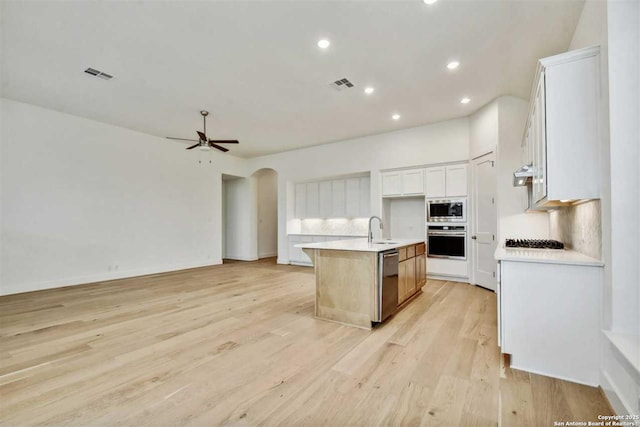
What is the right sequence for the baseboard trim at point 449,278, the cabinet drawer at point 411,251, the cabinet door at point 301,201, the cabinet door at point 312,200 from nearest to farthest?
1. the cabinet drawer at point 411,251
2. the baseboard trim at point 449,278
3. the cabinet door at point 312,200
4. the cabinet door at point 301,201

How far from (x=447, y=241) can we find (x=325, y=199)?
10.6 feet

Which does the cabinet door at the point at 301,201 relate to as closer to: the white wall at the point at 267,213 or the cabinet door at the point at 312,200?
the cabinet door at the point at 312,200

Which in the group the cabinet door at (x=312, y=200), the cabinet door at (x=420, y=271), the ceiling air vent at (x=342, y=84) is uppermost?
the ceiling air vent at (x=342, y=84)

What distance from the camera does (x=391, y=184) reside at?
20.9 feet

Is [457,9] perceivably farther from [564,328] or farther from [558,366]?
[558,366]

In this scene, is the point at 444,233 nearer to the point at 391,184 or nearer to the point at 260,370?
the point at 391,184

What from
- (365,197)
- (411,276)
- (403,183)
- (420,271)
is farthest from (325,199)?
(411,276)

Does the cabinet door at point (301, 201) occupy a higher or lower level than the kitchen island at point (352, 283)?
higher

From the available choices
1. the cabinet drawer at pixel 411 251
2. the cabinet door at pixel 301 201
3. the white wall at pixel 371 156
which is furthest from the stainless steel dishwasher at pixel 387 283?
the cabinet door at pixel 301 201

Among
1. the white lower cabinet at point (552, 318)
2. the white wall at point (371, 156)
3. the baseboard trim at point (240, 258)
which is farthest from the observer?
the baseboard trim at point (240, 258)

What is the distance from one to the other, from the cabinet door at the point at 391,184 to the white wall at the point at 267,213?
4301 mm

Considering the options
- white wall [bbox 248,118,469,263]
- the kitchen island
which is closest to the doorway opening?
white wall [bbox 248,118,469,263]

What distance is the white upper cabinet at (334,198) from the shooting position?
7.08m

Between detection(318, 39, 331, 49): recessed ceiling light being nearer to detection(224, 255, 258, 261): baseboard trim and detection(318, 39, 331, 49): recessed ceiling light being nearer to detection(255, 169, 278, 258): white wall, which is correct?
detection(255, 169, 278, 258): white wall
